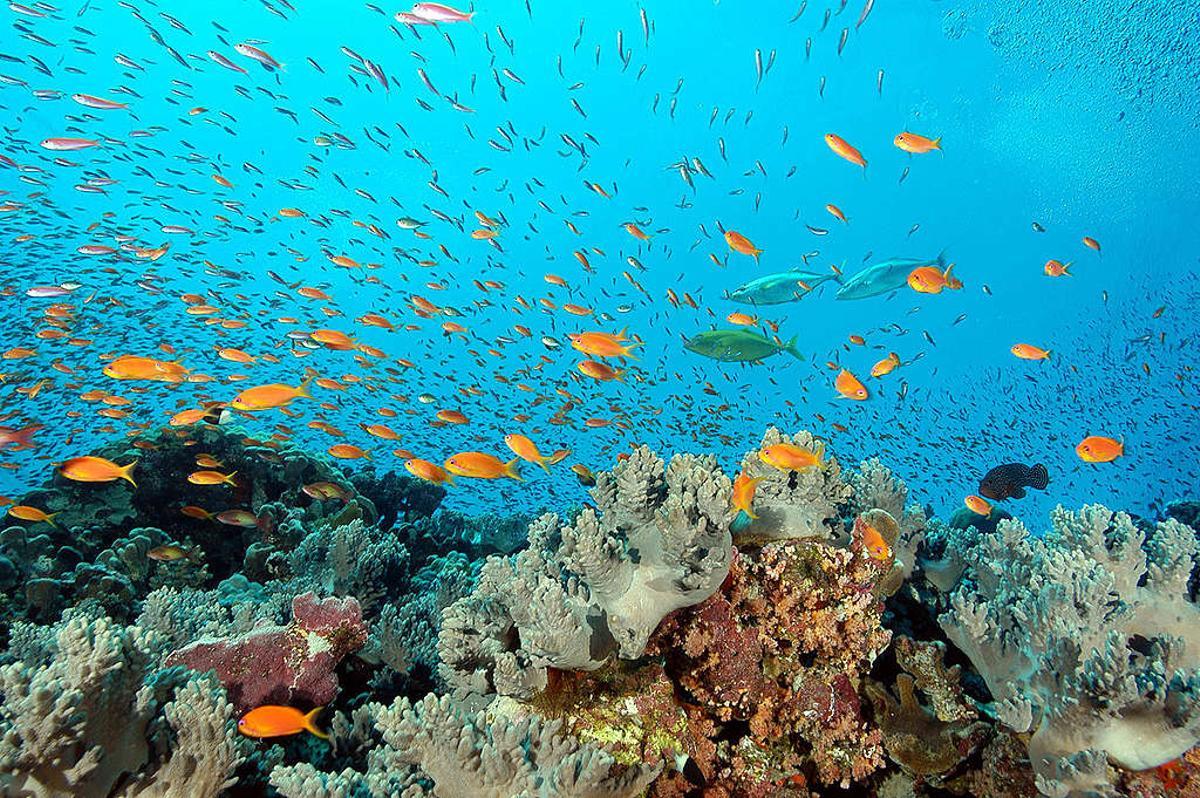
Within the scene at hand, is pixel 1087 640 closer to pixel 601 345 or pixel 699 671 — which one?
pixel 699 671

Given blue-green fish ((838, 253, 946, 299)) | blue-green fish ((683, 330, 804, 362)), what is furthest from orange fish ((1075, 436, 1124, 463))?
blue-green fish ((838, 253, 946, 299))

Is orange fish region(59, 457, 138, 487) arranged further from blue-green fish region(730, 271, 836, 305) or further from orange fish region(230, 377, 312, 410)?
blue-green fish region(730, 271, 836, 305)

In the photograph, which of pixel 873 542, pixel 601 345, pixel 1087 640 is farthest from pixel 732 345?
pixel 1087 640

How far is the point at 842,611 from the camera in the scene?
3027mm

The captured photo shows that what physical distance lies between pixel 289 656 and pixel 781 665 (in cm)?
328

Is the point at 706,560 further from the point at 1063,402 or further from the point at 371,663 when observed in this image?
the point at 1063,402

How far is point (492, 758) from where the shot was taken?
2.19 m

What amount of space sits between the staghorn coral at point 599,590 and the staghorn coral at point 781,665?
1.01 ft

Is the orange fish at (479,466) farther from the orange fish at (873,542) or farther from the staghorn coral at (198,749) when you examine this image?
the orange fish at (873,542)

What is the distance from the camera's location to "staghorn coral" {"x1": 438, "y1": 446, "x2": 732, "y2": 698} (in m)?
2.65

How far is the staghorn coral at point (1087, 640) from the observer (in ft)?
7.30

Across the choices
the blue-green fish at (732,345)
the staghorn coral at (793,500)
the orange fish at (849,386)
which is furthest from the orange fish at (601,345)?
the staghorn coral at (793,500)

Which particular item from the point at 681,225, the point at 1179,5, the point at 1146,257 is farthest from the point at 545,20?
the point at 1146,257

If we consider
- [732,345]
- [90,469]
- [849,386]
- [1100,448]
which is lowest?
[90,469]
